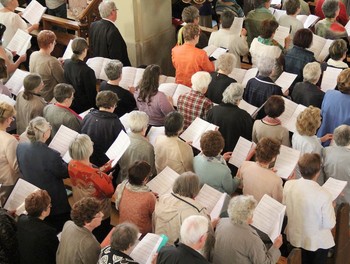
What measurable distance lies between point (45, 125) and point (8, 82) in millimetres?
2085

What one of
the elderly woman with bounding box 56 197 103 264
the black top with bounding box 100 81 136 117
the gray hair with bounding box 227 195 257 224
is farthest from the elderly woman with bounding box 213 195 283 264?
the black top with bounding box 100 81 136 117

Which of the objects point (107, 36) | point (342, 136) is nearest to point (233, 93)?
point (342, 136)

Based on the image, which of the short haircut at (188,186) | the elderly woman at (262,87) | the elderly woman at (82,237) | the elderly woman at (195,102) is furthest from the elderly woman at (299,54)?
the elderly woman at (82,237)

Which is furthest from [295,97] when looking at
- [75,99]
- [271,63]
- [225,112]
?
[75,99]

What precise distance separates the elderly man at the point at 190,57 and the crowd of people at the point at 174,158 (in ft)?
0.04

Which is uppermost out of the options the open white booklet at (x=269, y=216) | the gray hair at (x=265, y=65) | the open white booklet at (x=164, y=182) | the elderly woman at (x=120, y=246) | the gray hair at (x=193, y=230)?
the gray hair at (x=193, y=230)

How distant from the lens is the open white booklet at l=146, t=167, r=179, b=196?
17.9ft

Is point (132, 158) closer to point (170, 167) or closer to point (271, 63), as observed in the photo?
point (170, 167)

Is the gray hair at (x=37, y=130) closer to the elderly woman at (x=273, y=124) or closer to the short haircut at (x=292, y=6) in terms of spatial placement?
the elderly woman at (x=273, y=124)

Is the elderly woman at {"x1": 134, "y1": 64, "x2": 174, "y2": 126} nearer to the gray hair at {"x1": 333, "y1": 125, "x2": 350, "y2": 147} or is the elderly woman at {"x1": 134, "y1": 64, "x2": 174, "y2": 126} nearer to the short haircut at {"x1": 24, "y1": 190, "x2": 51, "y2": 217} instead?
the gray hair at {"x1": 333, "y1": 125, "x2": 350, "y2": 147}

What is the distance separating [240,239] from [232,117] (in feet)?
6.31

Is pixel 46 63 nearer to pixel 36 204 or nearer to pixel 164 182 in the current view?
pixel 164 182

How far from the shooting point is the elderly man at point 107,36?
810 centimetres

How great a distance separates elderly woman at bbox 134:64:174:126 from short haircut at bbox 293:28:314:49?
6.00 ft
